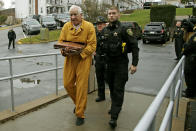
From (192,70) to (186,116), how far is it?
44.1 inches

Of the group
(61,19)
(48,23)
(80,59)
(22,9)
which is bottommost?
(80,59)

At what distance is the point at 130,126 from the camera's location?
12.3 feet

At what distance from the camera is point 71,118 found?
3.98m

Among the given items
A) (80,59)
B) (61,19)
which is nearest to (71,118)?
(80,59)

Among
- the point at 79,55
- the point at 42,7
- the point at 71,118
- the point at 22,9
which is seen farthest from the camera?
the point at 42,7

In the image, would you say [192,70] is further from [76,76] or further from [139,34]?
[139,34]

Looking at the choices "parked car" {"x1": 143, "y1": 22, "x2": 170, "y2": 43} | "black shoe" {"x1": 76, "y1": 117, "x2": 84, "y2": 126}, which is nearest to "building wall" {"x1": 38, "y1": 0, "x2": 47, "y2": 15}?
"parked car" {"x1": 143, "y1": 22, "x2": 170, "y2": 43}

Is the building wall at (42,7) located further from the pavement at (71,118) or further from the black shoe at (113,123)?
the black shoe at (113,123)

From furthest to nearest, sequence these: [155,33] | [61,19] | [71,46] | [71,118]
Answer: [61,19], [155,33], [71,118], [71,46]

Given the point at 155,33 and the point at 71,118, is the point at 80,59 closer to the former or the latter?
the point at 71,118

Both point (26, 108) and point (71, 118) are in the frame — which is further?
point (26, 108)

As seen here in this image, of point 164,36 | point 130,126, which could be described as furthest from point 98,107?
point 164,36

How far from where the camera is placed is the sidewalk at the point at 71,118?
360 centimetres

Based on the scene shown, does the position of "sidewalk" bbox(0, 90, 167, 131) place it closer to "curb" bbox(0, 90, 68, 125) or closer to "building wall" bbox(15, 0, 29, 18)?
"curb" bbox(0, 90, 68, 125)
